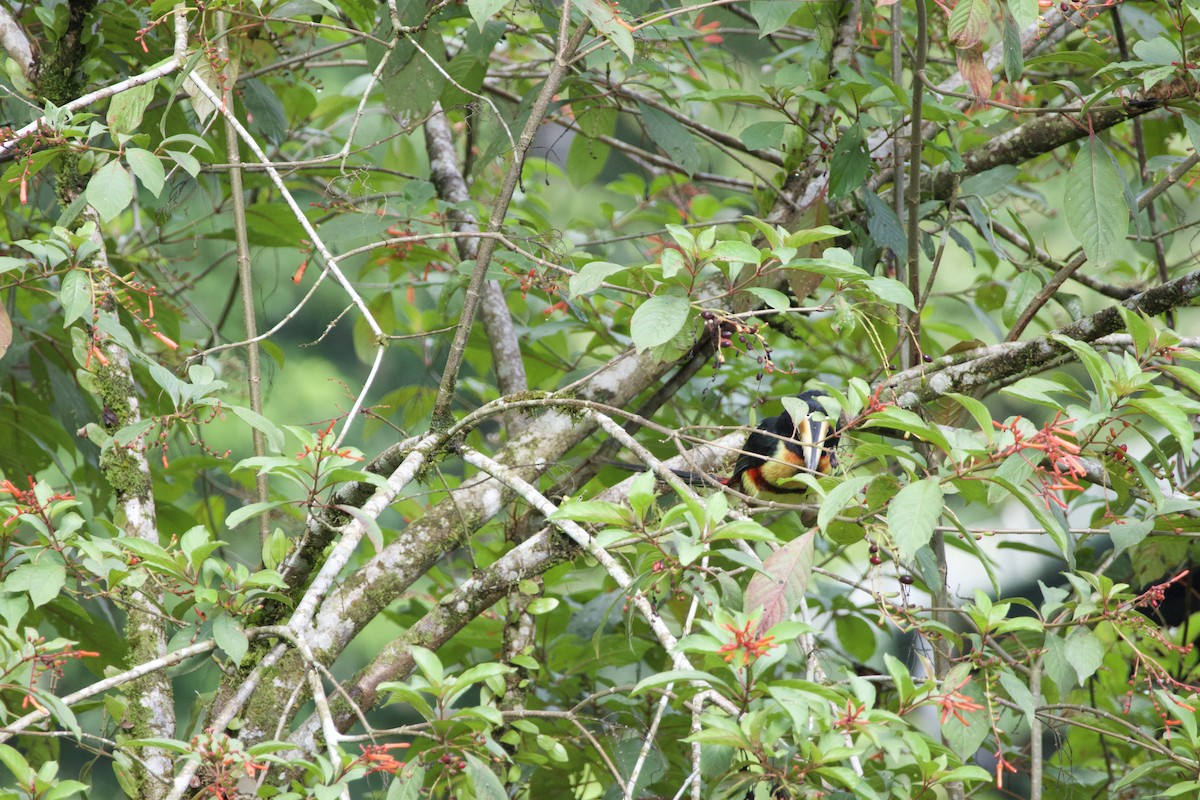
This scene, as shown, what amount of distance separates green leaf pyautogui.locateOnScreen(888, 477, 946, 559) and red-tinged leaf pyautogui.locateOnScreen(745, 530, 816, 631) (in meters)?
0.13

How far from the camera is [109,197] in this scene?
144 cm

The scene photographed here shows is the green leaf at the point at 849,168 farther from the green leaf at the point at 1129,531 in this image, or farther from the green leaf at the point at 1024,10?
the green leaf at the point at 1129,531

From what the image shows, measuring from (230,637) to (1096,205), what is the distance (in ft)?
4.99

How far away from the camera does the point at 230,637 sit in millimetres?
1344

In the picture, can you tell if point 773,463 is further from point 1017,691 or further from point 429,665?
point 429,665

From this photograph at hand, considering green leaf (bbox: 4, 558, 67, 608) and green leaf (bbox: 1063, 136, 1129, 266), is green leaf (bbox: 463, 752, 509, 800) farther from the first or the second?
green leaf (bbox: 1063, 136, 1129, 266)

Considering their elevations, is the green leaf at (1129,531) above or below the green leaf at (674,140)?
below

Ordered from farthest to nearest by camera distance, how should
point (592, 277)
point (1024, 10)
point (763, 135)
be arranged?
point (763, 135), point (1024, 10), point (592, 277)

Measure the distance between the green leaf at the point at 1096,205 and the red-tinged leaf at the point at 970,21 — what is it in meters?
0.41

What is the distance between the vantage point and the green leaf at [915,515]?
1.14 meters

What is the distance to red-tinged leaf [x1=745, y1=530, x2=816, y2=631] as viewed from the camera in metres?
1.24

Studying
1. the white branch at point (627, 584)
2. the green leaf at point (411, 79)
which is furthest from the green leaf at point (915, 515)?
the green leaf at point (411, 79)

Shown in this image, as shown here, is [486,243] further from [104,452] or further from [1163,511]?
[1163,511]

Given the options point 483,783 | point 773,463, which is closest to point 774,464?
point 773,463
